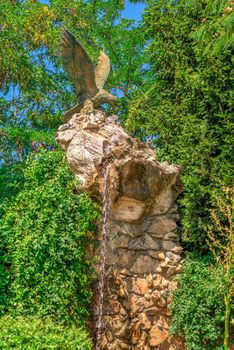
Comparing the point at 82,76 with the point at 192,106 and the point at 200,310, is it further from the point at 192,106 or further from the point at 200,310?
the point at 200,310

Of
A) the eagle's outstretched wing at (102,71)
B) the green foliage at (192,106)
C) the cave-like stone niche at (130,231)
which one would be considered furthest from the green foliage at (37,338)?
the eagle's outstretched wing at (102,71)

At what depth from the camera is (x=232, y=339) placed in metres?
6.87

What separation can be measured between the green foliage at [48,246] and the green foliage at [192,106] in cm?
171

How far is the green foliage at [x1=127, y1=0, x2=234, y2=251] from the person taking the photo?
736cm

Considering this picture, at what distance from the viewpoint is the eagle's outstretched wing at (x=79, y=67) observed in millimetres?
7766

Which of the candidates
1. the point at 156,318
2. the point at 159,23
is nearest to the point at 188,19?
the point at 159,23

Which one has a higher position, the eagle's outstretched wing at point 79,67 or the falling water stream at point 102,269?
the eagle's outstretched wing at point 79,67

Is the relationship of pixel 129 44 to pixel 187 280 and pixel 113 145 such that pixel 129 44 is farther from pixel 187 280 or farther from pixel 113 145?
pixel 187 280

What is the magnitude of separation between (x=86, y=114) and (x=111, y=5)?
677 centimetres

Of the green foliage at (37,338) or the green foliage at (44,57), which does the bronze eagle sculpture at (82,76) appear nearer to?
the green foliage at (44,57)

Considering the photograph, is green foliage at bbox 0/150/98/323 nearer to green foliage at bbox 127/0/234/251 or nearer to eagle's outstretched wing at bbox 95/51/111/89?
green foliage at bbox 127/0/234/251

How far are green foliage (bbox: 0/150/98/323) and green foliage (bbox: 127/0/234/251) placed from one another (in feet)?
5.62

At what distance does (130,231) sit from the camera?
7016 millimetres

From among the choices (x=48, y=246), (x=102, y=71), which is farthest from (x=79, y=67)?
(x=48, y=246)
